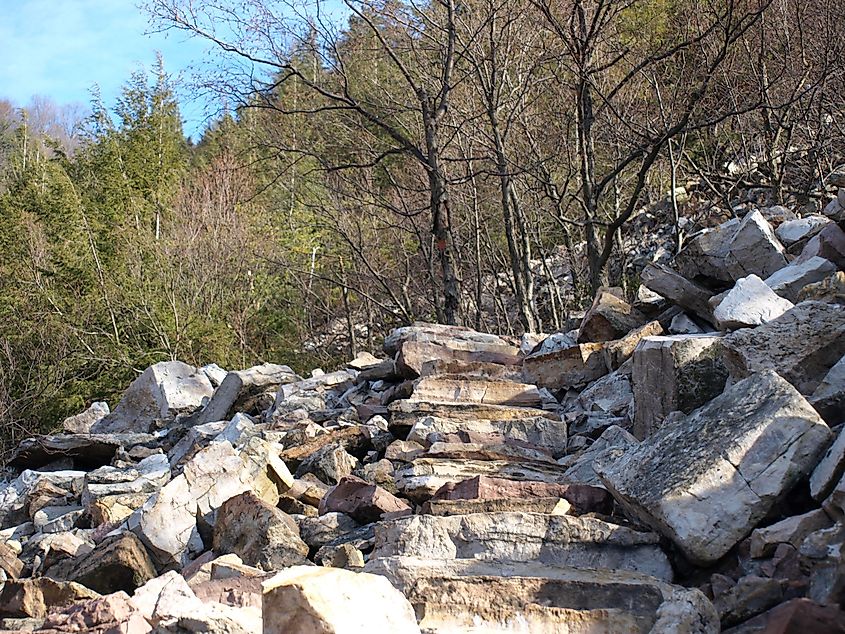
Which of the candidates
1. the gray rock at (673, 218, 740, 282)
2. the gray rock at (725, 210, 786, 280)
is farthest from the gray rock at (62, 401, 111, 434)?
the gray rock at (725, 210, 786, 280)

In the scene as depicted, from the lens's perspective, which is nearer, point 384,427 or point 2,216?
point 384,427

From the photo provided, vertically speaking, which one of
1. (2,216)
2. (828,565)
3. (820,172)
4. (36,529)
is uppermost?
(2,216)

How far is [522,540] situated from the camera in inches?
128

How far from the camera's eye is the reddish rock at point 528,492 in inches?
140

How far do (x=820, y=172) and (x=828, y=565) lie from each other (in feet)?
27.7

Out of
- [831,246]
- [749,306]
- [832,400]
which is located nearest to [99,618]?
[832,400]

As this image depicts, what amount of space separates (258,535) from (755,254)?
3707 mm

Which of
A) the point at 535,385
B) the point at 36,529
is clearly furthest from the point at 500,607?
the point at 36,529

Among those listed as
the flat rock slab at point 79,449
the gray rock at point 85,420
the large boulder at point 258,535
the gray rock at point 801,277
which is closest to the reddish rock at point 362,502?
the large boulder at point 258,535

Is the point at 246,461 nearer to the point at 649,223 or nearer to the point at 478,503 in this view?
the point at 478,503

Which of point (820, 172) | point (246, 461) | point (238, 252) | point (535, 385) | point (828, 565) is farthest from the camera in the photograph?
point (238, 252)

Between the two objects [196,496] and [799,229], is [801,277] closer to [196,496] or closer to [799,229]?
[799,229]

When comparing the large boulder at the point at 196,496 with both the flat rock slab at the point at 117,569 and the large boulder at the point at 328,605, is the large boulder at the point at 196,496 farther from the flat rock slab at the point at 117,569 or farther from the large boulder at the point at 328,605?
the large boulder at the point at 328,605

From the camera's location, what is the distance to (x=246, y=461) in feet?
15.2
